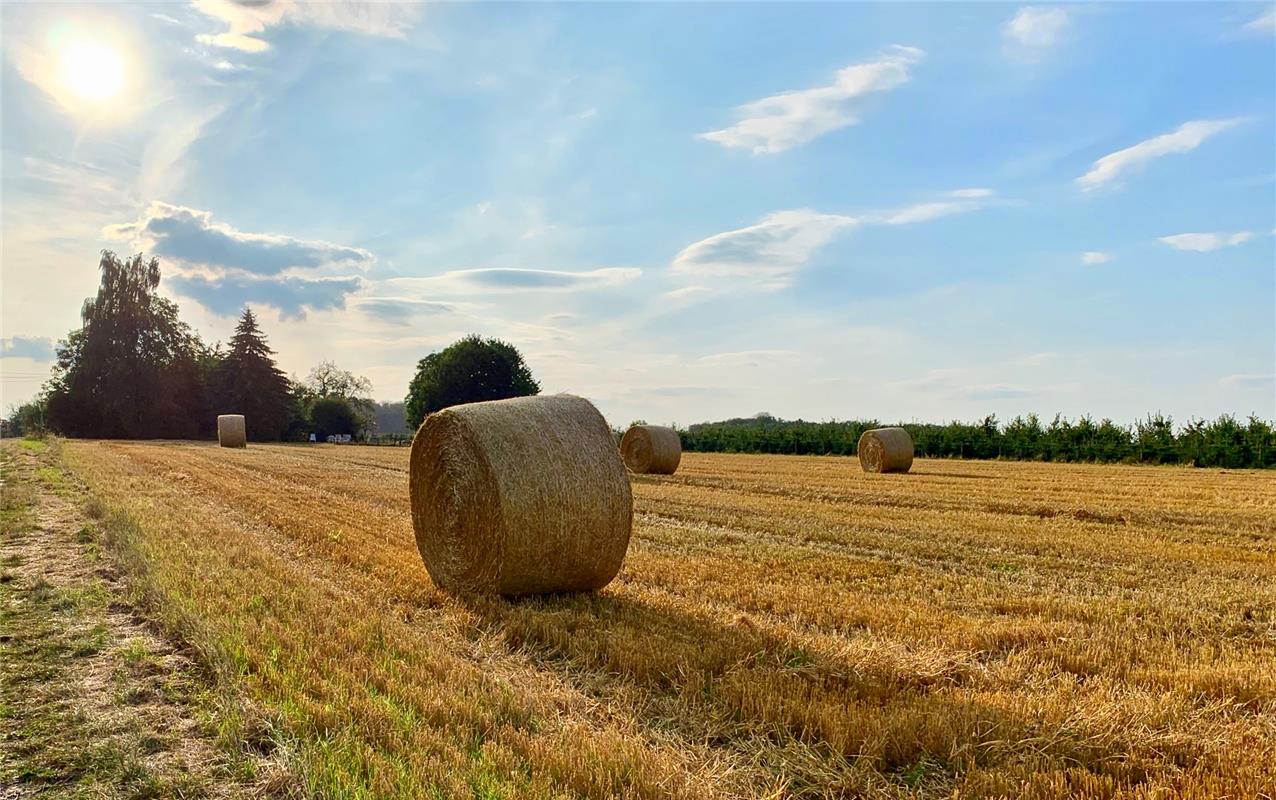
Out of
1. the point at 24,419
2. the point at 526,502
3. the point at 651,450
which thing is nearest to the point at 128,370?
the point at 24,419

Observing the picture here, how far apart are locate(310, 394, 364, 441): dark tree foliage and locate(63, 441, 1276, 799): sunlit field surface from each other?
64411mm

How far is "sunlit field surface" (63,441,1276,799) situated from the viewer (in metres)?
3.55

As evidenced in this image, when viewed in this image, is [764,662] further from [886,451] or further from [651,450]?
[886,451]

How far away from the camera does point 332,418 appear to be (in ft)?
238

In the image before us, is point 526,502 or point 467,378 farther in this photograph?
point 467,378

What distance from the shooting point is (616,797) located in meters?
3.25

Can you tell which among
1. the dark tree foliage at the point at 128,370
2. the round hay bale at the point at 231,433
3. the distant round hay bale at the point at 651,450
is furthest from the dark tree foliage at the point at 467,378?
the distant round hay bale at the point at 651,450

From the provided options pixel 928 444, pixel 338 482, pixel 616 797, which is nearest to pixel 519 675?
pixel 616 797

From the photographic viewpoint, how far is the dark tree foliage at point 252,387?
5933cm

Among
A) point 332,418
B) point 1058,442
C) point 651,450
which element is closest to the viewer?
point 651,450

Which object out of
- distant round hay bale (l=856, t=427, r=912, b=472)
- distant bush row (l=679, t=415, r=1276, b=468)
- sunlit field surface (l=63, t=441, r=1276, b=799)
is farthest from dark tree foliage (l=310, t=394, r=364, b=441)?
sunlit field surface (l=63, t=441, r=1276, b=799)

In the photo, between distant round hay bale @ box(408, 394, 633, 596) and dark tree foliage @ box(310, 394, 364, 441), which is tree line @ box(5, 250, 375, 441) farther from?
distant round hay bale @ box(408, 394, 633, 596)

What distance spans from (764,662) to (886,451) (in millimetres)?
19711

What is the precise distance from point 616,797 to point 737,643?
6.82 feet
